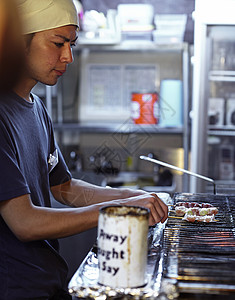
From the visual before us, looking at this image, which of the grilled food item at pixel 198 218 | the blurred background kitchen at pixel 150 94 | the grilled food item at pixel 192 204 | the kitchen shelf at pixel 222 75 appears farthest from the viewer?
the kitchen shelf at pixel 222 75

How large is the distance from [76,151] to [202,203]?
7.93 ft

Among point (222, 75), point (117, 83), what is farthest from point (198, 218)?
point (117, 83)

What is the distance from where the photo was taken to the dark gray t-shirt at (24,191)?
3.78ft

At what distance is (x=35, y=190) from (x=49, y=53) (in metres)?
0.43

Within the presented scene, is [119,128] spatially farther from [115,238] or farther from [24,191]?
[115,238]

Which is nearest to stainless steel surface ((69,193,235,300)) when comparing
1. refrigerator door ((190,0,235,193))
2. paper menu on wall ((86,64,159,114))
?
refrigerator door ((190,0,235,193))

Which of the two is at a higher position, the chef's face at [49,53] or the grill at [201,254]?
the chef's face at [49,53]

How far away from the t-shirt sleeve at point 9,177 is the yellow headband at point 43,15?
370mm

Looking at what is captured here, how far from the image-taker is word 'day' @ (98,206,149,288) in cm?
84

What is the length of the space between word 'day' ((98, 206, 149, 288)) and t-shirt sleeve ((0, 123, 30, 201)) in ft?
1.18

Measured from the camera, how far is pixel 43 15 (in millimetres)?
1312

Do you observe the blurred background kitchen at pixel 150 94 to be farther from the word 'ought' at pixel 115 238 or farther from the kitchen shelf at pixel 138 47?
the word 'ought' at pixel 115 238

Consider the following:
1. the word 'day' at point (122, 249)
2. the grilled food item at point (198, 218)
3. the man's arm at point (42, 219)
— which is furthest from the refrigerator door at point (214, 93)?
the word 'day' at point (122, 249)

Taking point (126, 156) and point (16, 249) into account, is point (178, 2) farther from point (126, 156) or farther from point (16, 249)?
point (16, 249)
